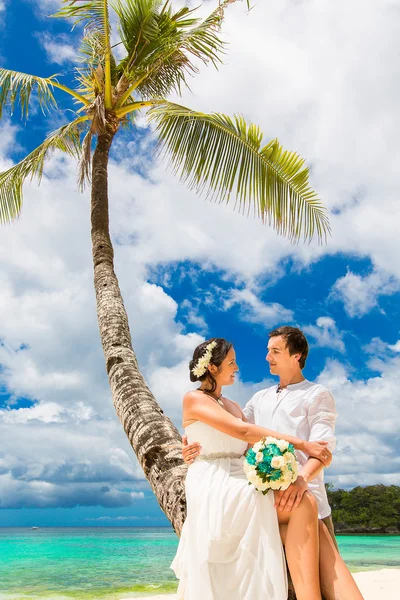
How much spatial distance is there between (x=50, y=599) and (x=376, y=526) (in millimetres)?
34625

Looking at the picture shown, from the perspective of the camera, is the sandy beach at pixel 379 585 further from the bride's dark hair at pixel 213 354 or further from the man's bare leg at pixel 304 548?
the man's bare leg at pixel 304 548

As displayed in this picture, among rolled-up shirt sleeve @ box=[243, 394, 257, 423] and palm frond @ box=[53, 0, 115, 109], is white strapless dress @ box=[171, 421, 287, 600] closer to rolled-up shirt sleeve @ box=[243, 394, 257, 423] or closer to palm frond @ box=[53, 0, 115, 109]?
rolled-up shirt sleeve @ box=[243, 394, 257, 423]

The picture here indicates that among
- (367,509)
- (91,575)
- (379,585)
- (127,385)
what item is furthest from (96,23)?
(367,509)

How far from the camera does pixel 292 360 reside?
395 centimetres

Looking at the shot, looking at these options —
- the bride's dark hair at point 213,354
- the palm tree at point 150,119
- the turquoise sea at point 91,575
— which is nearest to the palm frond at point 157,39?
the palm tree at point 150,119

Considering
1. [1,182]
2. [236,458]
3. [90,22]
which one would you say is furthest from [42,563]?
[236,458]

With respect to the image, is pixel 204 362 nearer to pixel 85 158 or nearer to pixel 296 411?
pixel 296 411

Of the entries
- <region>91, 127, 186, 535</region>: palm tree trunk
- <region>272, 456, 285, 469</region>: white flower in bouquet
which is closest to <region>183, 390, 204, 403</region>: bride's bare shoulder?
<region>272, 456, 285, 469</region>: white flower in bouquet

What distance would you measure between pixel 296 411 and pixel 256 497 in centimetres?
72

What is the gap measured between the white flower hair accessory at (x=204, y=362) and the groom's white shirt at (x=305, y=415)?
1.63ft

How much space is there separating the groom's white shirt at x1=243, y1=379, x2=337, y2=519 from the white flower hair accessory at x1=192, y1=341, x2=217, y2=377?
0.50 metres

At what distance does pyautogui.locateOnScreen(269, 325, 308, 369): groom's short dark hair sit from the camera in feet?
12.9

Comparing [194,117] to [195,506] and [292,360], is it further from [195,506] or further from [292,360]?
[195,506]

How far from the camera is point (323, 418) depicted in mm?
3625
